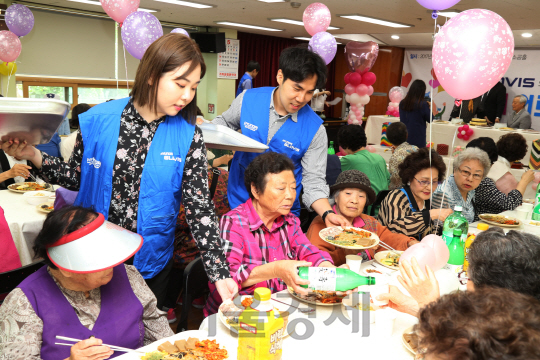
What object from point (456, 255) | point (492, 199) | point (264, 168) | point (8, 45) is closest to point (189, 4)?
point (8, 45)

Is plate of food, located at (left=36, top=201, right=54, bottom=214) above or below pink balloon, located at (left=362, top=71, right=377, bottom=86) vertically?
below

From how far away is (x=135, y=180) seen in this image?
5.61ft

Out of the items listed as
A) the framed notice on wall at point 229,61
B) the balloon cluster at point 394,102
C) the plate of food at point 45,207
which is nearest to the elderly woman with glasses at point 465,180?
the plate of food at point 45,207

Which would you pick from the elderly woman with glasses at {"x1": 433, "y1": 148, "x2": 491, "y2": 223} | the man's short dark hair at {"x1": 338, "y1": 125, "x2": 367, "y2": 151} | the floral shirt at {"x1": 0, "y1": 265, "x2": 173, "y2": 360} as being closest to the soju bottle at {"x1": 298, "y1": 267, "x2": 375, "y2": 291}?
the floral shirt at {"x1": 0, "y1": 265, "x2": 173, "y2": 360}

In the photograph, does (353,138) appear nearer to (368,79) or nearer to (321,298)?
(321,298)

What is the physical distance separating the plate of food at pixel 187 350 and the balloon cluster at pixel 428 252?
783 mm

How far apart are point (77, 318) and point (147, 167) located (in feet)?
1.90

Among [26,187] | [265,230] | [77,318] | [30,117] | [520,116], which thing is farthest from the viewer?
[520,116]

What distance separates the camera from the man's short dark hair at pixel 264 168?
2061 millimetres

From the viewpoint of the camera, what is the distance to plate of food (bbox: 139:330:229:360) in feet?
4.26

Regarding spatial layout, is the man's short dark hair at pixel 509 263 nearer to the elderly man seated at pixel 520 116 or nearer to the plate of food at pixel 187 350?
the plate of food at pixel 187 350

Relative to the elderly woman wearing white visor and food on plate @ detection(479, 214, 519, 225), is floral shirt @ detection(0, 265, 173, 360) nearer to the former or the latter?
the elderly woman wearing white visor

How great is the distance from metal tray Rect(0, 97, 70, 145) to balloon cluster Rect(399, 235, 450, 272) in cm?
130

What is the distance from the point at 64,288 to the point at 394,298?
1.09m
